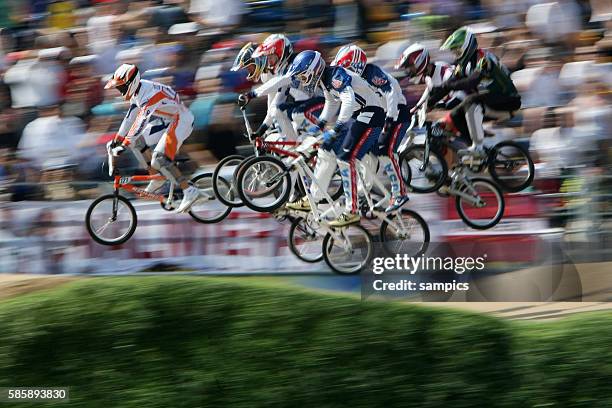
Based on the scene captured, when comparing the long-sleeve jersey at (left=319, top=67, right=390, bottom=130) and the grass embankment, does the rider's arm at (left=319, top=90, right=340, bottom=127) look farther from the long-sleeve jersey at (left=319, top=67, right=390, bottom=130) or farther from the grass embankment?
the grass embankment

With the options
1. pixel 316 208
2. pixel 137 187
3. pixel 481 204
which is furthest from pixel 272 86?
pixel 481 204

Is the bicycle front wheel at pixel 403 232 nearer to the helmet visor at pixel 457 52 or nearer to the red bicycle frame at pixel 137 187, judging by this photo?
the helmet visor at pixel 457 52

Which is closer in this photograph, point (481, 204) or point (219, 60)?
point (481, 204)

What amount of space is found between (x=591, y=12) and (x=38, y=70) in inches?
285

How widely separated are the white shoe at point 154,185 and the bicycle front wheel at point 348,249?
2190 millimetres

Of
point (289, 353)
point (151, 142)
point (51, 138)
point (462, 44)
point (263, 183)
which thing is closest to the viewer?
point (289, 353)

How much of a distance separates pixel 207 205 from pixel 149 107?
1371 mm

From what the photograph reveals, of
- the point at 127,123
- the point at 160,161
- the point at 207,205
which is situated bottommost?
the point at 207,205

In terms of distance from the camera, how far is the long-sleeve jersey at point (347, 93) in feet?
37.0

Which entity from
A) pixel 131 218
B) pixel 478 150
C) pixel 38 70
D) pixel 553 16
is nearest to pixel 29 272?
pixel 131 218

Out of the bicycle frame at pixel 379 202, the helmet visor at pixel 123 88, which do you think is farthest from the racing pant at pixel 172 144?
the bicycle frame at pixel 379 202

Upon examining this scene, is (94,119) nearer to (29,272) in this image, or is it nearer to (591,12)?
(29,272)

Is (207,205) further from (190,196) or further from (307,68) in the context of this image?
(307,68)

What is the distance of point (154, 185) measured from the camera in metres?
12.5
